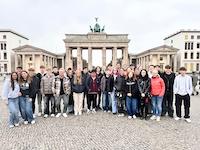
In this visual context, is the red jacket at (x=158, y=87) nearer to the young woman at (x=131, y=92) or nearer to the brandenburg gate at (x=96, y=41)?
the young woman at (x=131, y=92)

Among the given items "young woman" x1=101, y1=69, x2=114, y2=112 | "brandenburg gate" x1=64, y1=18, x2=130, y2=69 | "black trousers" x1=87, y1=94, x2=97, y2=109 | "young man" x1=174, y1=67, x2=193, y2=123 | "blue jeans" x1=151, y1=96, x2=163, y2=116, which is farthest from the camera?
"brandenburg gate" x1=64, y1=18, x2=130, y2=69

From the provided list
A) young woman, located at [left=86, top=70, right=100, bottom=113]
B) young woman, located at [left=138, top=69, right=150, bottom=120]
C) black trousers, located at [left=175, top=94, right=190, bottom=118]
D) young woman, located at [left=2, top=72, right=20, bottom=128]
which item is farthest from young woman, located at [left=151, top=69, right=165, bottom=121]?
young woman, located at [left=2, top=72, right=20, bottom=128]

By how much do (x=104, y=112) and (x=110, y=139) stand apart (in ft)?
12.6

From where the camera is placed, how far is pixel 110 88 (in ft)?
31.5

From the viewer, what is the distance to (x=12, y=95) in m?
7.46

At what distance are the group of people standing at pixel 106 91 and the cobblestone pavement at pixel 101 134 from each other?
0.56 meters

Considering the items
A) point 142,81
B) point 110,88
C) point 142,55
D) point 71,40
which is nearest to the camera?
point 142,81

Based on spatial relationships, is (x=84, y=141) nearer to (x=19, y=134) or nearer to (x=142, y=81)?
(x=19, y=134)

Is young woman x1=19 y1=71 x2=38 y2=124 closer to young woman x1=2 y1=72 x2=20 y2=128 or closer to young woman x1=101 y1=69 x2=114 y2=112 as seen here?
young woman x1=2 y1=72 x2=20 y2=128

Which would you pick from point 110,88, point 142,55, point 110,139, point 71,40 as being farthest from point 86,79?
point 142,55

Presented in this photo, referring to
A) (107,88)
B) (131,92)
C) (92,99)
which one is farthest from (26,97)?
(131,92)

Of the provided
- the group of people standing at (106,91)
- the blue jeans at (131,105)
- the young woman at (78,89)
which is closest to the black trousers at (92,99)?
the group of people standing at (106,91)

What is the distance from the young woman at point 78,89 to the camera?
9.32m

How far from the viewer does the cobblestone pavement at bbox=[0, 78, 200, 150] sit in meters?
5.66
